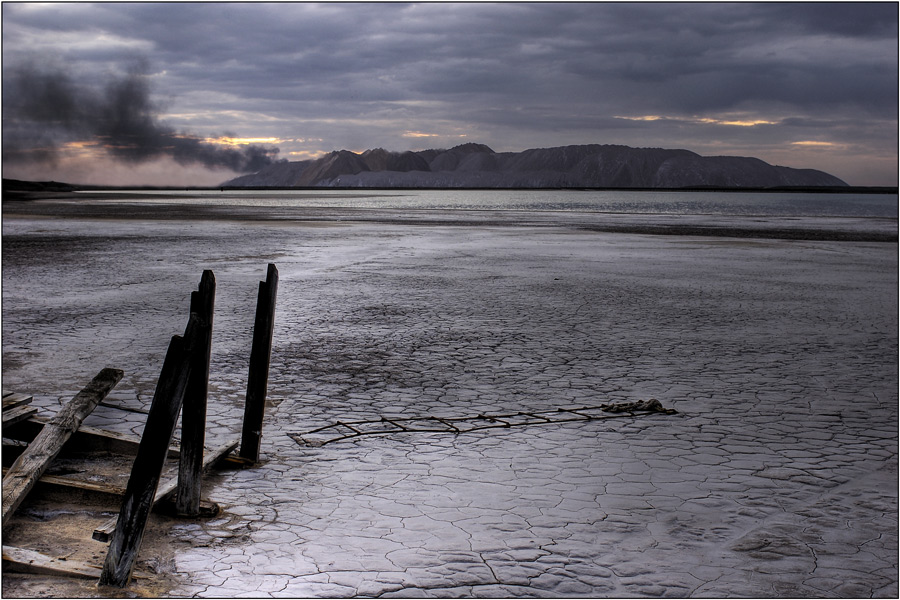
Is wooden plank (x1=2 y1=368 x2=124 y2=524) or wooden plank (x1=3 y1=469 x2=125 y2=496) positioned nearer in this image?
wooden plank (x1=2 y1=368 x2=124 y2=524)

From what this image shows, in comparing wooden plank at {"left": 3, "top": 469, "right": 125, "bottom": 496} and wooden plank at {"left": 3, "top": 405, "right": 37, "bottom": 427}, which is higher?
wooden plank at {"left": 3, "top": 405, "right": 37, "bottom": 427}

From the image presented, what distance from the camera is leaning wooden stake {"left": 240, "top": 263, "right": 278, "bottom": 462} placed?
556cm

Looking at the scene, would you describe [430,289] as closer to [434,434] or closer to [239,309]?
[239,309]

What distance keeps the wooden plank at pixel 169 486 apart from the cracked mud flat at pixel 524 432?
16 centimetres

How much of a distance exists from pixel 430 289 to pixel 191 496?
32.9 ft

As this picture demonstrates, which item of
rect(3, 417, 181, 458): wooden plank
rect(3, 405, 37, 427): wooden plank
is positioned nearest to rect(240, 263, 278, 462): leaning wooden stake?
rect(3, 417, 181, 458): wooden plank

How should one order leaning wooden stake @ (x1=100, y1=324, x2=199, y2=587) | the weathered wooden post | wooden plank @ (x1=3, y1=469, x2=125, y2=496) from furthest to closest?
wooden plank @ (x1=3, y1=469, x2=125, y2=496), the weathered wooden post, leaning wooden stake @ (x1=100, y1=324, x2=199, y2=587)

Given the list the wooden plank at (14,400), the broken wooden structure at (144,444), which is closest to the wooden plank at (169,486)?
the broken wooden structure at (144,444)

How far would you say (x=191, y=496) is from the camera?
15.0ft

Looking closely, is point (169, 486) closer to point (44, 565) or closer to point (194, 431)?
point (194, 431)

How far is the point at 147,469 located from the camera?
12.7 feet

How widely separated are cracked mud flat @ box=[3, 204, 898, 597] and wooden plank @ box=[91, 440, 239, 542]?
0.52 feet

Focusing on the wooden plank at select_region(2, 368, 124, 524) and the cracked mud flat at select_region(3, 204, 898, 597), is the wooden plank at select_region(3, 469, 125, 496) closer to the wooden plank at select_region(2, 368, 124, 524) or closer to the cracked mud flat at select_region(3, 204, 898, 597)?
the wooden plank at select_region(2, 368, 124, 524)

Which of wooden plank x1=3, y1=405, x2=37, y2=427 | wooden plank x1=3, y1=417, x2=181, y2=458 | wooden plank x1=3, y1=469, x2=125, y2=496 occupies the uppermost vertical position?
wooden plank x1=3, y1=405, x2=37, y2=427
